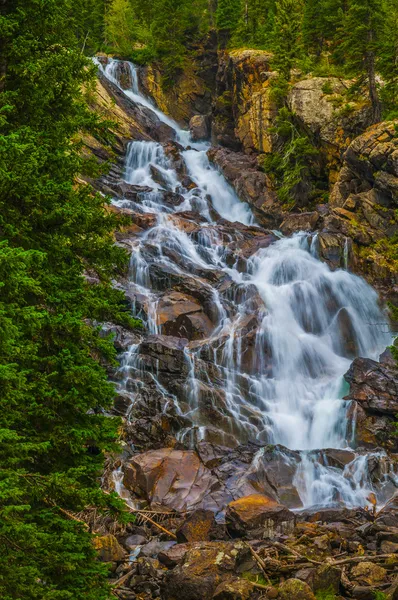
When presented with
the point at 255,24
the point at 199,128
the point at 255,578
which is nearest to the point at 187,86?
the point at 199,128

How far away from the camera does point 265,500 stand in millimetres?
12094

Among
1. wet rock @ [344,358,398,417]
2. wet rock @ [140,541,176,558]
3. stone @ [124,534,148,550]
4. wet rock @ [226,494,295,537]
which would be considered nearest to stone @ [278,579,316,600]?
wet rock @ [226,494,295,537]

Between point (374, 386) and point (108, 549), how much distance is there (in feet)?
43.9

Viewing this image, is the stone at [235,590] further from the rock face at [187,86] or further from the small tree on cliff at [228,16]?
the small tree on cliff at [228,16]

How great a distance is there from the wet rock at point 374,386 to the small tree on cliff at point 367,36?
737 inches

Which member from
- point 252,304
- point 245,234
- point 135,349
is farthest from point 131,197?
point 135,349

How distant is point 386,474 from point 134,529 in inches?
332

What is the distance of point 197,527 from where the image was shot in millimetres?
11289

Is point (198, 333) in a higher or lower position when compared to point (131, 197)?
lower

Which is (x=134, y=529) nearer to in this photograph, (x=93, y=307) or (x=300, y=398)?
(x=93, y=307)

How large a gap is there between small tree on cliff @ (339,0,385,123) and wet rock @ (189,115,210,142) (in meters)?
16.4

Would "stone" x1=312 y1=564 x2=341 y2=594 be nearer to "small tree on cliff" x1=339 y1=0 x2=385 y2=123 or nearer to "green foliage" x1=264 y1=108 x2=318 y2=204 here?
"green foliage" x1=264 y1=108 x2=318 y2=204

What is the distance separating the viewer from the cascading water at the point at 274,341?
1862 cm

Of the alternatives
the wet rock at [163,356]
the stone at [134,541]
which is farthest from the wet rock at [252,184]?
the stone at [134,541]
